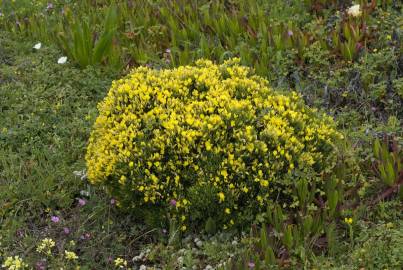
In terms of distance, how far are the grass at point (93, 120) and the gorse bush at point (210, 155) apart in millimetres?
215

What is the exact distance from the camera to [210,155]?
343 cm

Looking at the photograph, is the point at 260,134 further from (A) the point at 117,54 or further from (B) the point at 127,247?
(A) the point at 117,54

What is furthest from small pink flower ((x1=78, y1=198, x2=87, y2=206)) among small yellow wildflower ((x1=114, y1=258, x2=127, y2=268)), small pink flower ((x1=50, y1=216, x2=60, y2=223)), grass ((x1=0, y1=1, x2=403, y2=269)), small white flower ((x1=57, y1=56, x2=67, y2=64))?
small white flower ((x1=57, y1=56, x2=67, y2=64))

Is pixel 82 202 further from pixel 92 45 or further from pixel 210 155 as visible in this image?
pixel 92 45

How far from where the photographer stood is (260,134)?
349cm

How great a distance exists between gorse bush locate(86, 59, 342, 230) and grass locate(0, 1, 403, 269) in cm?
22

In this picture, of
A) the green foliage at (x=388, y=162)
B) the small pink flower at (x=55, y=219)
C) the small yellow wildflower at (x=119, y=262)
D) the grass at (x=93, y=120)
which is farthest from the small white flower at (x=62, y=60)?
the green foliage at (x=388, y=162)

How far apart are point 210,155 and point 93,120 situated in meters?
1.58

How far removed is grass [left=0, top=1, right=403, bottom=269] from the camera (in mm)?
3393

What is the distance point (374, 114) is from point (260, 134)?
4.52ft

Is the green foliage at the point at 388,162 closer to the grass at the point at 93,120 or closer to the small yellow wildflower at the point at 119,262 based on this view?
the grass at the point at 93,120

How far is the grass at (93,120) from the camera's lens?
3.39 meters

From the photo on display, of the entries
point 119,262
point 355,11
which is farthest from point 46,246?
point 355,11

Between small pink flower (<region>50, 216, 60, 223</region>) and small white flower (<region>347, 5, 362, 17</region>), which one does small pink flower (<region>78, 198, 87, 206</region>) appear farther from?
small white flower (<region>347, 5, 362, 17</region>)
